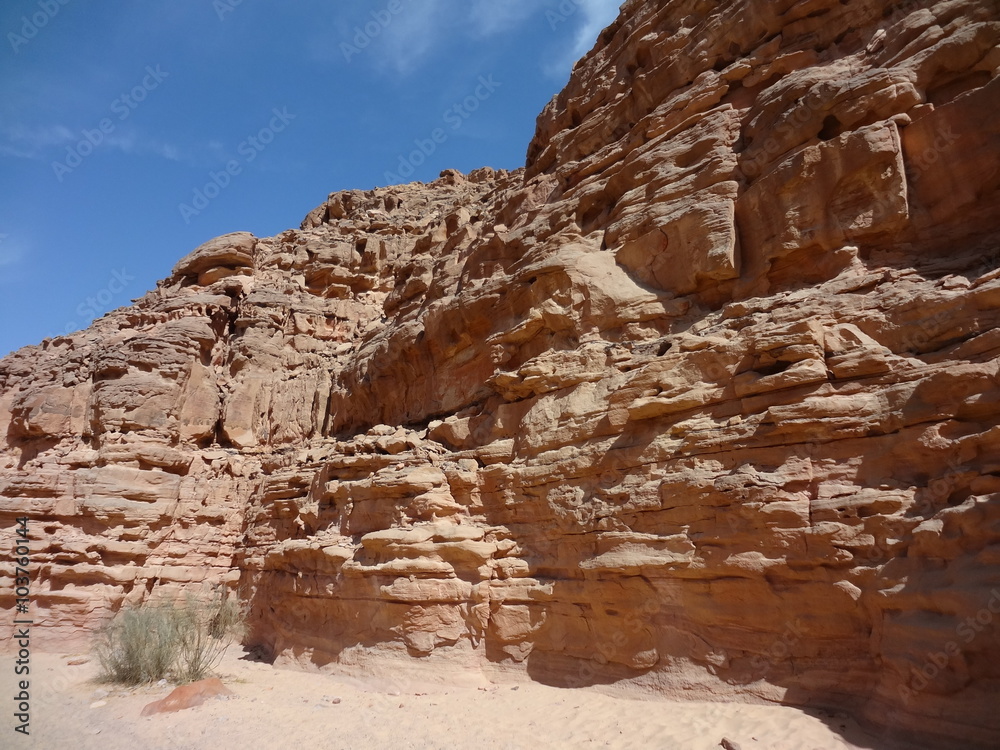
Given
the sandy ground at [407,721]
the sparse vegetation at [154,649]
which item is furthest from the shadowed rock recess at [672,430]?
the sparse vegetation at [154,649]

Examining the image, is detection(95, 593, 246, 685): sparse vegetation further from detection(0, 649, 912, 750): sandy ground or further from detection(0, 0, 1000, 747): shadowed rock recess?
detection(0, 0, 1000, 747): shadowed rock recess

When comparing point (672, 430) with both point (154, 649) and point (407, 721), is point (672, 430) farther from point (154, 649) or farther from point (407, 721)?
point (154, 649)

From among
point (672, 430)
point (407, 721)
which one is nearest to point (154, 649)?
point (407, 721)

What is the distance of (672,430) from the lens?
9.75 meters

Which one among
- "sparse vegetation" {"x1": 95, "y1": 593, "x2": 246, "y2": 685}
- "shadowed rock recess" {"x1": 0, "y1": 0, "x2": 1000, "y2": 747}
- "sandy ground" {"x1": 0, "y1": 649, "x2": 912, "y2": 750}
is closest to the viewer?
"sandy ground" {"x1": 0, "y1": 649, "x2": 912, "y2": 750}

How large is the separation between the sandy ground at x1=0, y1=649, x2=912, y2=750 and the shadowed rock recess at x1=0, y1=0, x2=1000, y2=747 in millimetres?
446

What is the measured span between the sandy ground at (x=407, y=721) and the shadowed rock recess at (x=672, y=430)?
45 cm

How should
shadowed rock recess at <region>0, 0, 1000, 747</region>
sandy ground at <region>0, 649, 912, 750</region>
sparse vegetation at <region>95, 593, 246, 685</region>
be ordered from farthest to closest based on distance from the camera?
1. sparse vegetation at <region>95, 593, 246, 685</region>
2. shadowed rock recess at <region>0, 0, 1000, 747</region>
3. sandy ground at <region>0, 649, 912, 750</region>

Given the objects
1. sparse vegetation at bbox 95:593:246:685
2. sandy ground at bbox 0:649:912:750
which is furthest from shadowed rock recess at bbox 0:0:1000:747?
sparse vegetation at bbox 95:593:246:685

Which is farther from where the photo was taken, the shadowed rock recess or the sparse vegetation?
the sparse vegetation

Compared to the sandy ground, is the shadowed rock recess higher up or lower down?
higher up

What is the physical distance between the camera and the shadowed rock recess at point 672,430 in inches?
295

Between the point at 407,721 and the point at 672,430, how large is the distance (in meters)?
6.35

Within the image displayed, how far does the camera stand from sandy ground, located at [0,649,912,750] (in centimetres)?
738
